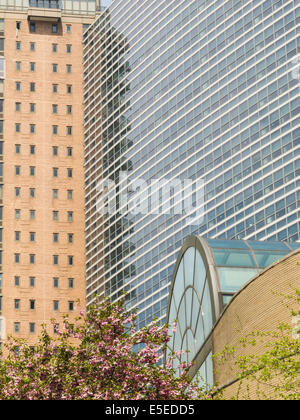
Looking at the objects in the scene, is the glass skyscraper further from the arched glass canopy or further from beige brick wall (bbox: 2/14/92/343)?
the arched glass canopy

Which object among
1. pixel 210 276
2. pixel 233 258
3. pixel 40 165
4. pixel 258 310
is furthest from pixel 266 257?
pixel 40 165

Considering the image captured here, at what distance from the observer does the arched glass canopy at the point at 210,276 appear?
3884 centimetres

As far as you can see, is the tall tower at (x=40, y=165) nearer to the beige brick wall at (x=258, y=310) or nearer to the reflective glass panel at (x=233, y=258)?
the reflective glass panel at (x=233, y=258)

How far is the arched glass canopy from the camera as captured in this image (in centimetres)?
3884

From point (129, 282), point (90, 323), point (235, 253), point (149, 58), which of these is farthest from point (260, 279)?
point (149, 58)

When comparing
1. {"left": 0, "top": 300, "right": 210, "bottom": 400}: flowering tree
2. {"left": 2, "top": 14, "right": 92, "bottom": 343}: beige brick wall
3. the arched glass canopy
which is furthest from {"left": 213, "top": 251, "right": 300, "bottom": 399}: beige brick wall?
{"left": 2, "top": 14, "right": 92, "bottom": 343}: beige brick wall

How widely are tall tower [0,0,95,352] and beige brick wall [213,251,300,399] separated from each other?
347 feet

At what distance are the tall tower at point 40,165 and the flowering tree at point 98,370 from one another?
109127mm

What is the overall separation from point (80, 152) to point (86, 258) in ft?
60.4

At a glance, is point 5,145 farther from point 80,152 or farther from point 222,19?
point 222,19

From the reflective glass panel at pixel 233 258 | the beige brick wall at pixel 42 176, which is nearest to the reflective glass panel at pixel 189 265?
the reflective glass panel at pixel 233 258

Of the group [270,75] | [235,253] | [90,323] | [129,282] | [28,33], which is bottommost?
[90,323]

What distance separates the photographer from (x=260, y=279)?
3048cm

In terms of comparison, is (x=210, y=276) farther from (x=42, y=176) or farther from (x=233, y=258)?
(x=42, y=176)
